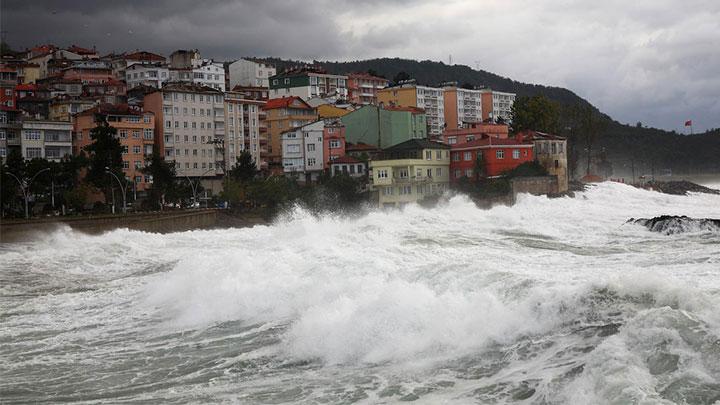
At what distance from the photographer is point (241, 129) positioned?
78.0 m

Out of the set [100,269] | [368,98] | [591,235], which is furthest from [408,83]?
[100,269]

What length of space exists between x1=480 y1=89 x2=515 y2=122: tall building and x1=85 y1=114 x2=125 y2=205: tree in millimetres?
68031

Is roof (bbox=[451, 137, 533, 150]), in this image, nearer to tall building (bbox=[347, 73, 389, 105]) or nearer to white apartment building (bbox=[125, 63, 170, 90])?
white apartment building (bbox=[125, 63, 170, 90])

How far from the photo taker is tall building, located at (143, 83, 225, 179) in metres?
72.4

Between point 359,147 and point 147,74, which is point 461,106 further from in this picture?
point 359,147

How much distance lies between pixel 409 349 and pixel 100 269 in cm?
2053

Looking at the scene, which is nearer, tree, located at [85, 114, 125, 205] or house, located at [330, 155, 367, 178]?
tree, located at [85, 114, 125, 205]

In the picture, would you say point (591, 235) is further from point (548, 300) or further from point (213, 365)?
point (213, 365)

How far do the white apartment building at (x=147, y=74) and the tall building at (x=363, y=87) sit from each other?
2852cm

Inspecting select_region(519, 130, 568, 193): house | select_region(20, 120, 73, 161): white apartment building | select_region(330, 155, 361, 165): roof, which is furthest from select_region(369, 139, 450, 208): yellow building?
select_region(20, 120, 73, 161): white apartment building

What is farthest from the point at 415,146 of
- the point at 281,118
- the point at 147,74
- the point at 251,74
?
the point at 251,74

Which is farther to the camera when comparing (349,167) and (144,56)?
(144,56)

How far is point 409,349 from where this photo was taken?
1370 centimetres

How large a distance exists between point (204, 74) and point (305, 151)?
1044 inches
